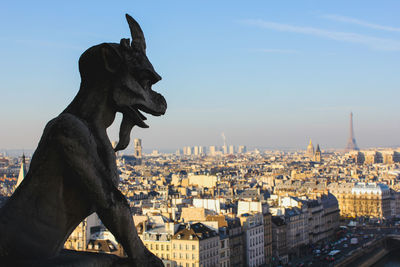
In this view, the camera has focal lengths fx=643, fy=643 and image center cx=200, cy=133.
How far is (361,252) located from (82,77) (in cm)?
4732

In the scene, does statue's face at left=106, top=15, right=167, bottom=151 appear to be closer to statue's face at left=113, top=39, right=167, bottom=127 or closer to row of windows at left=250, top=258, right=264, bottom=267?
statue's face at left=113, top=39, right=167, bottom=127

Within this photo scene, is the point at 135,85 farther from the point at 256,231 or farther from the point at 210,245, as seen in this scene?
the point at 256,231

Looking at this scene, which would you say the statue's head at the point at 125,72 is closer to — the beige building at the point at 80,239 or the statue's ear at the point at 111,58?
the statue's ear at the point at 111,58

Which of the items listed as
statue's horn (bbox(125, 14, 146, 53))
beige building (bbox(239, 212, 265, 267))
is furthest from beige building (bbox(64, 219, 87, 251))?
statue's horn (bbox(125, 14, 146, 53))

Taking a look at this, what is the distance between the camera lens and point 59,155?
2.72m

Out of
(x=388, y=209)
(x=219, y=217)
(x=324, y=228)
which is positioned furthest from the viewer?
(x=388, y=209)

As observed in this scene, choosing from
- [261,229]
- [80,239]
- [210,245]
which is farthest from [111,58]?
[261,229]

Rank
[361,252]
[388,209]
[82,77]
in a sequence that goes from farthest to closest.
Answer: [388,209], [361,252], [82,77]

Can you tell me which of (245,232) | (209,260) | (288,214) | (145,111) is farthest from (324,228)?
(145,111)

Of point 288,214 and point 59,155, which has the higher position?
point 59,155

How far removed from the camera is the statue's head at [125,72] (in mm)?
2852

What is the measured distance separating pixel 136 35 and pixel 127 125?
1.41 feet

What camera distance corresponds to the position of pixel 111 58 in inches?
112

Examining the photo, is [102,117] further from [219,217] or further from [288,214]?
[288,214]
